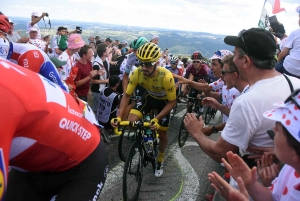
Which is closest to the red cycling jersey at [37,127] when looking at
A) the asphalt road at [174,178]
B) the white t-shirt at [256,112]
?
the white t-shirt at [256,112]

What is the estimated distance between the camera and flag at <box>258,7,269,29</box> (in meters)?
8.85

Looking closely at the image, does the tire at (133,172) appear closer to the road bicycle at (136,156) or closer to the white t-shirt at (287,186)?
the road bicycle at (136,156)

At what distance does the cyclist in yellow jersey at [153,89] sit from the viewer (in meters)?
4.00

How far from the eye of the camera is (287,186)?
1480 mm

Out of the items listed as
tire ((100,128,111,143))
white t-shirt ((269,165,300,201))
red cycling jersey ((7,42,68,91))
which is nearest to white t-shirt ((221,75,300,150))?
white t-shirt ((269,165,300,201))

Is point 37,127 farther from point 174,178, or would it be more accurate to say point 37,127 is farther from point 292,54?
point 292,54

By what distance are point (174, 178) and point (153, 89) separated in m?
1.50

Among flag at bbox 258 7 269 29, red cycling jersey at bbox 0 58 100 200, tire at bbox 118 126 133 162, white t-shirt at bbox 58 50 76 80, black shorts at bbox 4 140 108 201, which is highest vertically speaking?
flag at bbox 258 7 269 29

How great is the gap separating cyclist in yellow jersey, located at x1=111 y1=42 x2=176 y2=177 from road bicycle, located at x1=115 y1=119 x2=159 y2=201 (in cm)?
30

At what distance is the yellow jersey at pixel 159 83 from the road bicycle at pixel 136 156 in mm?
705

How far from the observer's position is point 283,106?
4.32 ft

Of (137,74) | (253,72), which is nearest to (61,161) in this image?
(253,72)

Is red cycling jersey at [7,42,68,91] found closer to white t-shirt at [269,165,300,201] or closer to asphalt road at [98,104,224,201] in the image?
white t-shirt at [269,165,300,201]

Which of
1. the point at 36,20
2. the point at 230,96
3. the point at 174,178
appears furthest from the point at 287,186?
the point at 36,20
